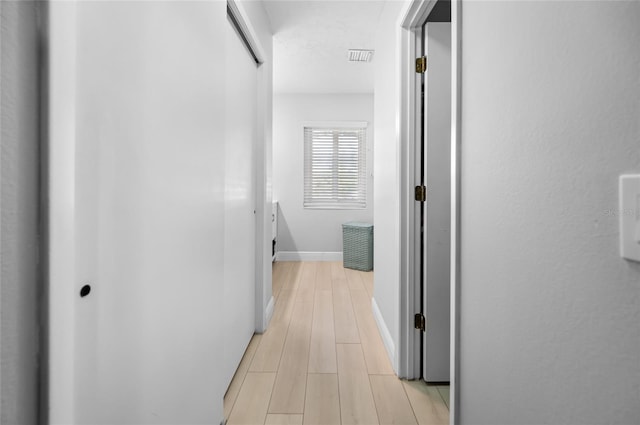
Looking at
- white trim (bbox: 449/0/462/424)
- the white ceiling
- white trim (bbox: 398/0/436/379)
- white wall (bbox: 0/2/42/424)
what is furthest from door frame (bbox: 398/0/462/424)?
white wall (bbox: 0/2/42/424)

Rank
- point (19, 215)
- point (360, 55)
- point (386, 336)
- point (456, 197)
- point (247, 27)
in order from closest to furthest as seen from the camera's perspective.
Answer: point (19, 215) → point (456, 197) → point (247, 27) → point (386, 336) → point (360, 55)

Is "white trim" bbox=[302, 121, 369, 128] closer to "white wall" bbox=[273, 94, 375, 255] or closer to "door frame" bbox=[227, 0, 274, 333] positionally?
"white wall" bbox=[273, 94, 375, 255]

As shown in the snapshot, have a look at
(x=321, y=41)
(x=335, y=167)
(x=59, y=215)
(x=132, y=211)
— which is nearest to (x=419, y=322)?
(x=132, y=211)

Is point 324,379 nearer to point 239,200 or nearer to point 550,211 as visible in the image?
point 239,200

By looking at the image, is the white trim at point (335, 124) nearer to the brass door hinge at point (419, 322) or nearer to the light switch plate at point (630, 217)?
the brass door hinge at point (419, 322)

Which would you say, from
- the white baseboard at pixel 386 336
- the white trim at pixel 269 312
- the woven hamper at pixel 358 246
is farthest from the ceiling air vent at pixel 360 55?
the white trim at pixel 269 312


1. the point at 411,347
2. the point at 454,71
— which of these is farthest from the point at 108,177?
the point at 411,347

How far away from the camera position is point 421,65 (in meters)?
1.71

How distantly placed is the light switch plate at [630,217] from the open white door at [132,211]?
2.94 feet

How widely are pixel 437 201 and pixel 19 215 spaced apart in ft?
5.42

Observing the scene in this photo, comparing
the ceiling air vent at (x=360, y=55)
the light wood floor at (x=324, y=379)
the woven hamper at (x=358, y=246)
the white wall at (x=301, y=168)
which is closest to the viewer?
the light wood floor at (x=324, y=379)

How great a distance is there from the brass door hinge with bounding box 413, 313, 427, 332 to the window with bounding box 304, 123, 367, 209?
2.98 meters

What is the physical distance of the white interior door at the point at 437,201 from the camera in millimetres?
1669

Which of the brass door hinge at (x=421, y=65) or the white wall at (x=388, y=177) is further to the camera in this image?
the white wall at (x=388, y=177)
